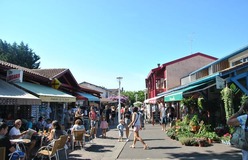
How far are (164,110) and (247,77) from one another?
23.1ft

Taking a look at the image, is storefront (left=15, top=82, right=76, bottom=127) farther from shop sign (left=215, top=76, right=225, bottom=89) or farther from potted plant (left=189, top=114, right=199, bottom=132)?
shop sign (left=215, top=76, right=225, bottom=89)

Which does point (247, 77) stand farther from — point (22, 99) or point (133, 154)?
point (22, 99)

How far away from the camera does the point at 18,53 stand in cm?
4528

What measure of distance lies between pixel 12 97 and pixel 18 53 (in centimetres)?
4048

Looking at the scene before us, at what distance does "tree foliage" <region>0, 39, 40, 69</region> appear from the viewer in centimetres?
4434

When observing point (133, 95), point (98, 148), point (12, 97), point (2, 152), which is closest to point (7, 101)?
point (12, 97)

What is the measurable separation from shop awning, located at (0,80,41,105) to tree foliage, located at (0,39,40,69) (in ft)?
122

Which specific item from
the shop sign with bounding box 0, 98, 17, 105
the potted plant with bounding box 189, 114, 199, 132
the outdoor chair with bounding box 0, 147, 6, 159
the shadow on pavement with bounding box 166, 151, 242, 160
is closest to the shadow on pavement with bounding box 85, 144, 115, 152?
the shadow on pavement with bounding box 166, 151, 242, 160

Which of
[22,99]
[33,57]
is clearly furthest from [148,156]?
[33,57]

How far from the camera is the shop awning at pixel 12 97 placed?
322 inches

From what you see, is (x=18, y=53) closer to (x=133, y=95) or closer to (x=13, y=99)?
(x=13, y=99)

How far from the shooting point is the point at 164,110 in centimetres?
1706

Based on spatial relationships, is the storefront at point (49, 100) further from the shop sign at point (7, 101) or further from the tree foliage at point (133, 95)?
the tree foliage at point (133, 95)

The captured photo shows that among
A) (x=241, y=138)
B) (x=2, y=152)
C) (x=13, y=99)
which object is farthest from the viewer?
(x=13, y=99)
